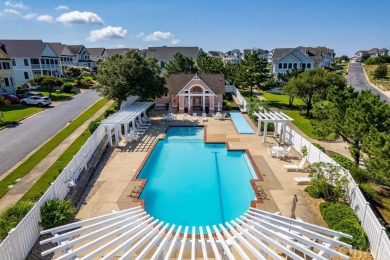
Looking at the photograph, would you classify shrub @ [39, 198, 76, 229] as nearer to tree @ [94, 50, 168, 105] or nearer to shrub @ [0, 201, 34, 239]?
shrub @ [0, 201, 34, 239]

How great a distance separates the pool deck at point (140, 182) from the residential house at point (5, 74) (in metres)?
31.2

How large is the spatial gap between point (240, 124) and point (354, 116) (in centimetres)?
1540

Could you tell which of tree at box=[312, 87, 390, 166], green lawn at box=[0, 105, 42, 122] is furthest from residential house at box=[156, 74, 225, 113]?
tree at box=[312, 87, 390, 166]

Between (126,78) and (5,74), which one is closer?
(126,78)

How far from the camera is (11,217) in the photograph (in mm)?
10750

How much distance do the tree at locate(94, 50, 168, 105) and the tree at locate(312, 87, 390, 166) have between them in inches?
728

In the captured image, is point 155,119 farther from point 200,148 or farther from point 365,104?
point 365,104

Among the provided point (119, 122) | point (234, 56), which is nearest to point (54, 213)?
A: point (119, 122)

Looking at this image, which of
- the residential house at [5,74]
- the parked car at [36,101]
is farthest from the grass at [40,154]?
the residential house at [5,74]

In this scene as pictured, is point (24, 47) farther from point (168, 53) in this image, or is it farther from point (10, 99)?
point (168, 53)

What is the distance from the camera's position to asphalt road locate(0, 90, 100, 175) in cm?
2019

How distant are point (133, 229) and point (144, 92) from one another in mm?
23535

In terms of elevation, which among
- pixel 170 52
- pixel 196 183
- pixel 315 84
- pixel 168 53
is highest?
pixel 170 52

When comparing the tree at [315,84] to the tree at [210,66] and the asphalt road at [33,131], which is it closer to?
the tree at [210,66]
